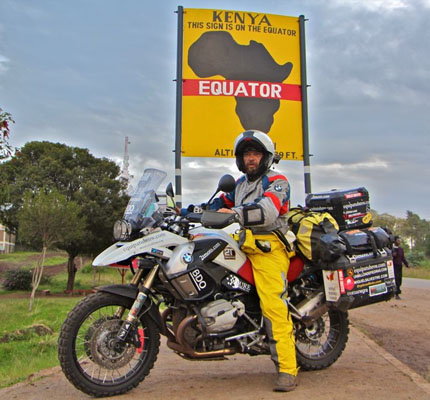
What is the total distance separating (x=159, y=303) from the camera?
4.21 m

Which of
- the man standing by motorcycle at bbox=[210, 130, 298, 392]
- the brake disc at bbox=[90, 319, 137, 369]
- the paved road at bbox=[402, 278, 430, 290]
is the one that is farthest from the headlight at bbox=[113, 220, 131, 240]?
the paved road at bbox=[402, 278, 430, 290]

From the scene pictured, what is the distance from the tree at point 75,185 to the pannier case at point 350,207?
24679 millimetres

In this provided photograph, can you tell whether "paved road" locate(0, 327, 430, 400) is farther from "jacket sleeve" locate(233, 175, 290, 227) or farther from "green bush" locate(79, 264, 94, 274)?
"green bush" locate(79, 264, 94, 274)

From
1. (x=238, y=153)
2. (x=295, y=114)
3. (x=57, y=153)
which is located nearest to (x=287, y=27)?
(x=295, y=114)

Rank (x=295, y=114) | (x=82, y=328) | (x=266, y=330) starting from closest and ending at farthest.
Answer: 1. (x=82, y=328)
2. (x=266, y=330)
3. (x=295, y=114)

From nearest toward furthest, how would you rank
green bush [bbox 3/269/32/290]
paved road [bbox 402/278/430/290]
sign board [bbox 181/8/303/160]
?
sign board [bbox 181/8/303/160], paved road [bbox 402/278/430/290], green bush [bbox 3/269/32/290]

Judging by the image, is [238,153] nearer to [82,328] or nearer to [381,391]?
[82,328]

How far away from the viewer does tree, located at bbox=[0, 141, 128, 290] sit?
29.3 metres

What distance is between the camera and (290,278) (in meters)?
4.71

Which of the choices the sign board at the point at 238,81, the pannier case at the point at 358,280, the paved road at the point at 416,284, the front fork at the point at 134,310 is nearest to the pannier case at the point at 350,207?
the pannier case at the point at 358,280

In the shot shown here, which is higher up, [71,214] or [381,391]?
[71,214]

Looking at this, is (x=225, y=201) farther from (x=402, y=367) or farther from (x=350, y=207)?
(x=402, y=367)

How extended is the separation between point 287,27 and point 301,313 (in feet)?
18.7

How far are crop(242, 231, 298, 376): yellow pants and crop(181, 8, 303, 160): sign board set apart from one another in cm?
399
